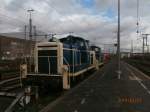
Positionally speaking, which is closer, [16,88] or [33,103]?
[33,103]

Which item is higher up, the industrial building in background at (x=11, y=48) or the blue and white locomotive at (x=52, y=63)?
the industrial building in background at (x=11, y=48)

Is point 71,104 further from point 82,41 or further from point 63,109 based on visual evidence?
point 82,41

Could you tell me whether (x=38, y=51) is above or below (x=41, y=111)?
above

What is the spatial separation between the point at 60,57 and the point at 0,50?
76546 millimetres

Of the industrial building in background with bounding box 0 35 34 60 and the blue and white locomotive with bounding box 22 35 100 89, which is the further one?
the industrial building in background with bounding box 0 35 34 60

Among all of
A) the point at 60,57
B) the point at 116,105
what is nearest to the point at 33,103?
the point at 116,105

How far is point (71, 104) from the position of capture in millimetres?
13297

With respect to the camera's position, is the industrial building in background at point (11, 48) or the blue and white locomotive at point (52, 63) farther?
the industrial building in background at point (11, 48)

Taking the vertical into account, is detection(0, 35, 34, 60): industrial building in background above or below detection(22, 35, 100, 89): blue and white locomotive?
above

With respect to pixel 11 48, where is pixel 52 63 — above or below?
below

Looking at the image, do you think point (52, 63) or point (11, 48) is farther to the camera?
point (11, 48)

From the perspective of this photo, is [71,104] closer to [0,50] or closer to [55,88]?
[55,88]

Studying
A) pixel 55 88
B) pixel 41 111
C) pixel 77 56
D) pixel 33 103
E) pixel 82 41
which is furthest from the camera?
pixel 82 41

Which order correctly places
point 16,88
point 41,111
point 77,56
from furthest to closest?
point 77,56 → point 16,88 → point 41,111
